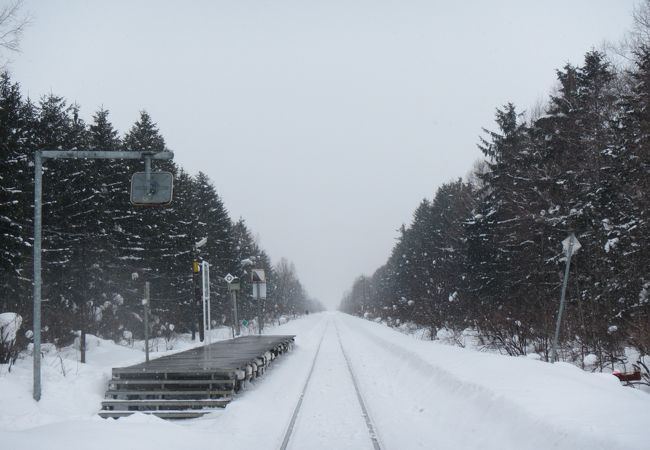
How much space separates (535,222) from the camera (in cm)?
2325

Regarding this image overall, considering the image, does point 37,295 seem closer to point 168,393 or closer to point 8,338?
point 168,393

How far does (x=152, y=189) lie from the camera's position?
917cm

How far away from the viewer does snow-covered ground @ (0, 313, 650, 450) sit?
6.00 meters

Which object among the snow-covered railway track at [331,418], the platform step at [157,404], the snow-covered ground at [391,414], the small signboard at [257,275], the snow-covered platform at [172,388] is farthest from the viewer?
the small signboard at [257,275]

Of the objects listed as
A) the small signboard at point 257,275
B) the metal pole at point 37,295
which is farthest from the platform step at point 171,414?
the small signboard at point 257,275

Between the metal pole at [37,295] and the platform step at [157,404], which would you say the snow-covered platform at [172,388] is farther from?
the metal pole at [37,295]

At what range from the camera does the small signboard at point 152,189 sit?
906cm

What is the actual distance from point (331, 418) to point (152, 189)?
17.1 ft

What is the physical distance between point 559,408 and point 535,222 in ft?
59.7

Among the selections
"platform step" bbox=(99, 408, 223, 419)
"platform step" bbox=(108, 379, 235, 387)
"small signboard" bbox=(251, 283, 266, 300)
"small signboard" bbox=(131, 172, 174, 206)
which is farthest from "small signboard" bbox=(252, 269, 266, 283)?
"small signboard" bbox=(131, 172, 174, 206)

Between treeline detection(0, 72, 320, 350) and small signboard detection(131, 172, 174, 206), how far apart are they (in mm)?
8519

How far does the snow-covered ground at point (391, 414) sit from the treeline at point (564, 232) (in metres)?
4.57

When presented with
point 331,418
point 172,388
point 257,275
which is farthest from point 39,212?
point 257,275

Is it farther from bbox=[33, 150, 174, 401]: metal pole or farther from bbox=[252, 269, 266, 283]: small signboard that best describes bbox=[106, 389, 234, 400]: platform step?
bbox=[252, 269, 266, 283]: small signboard
